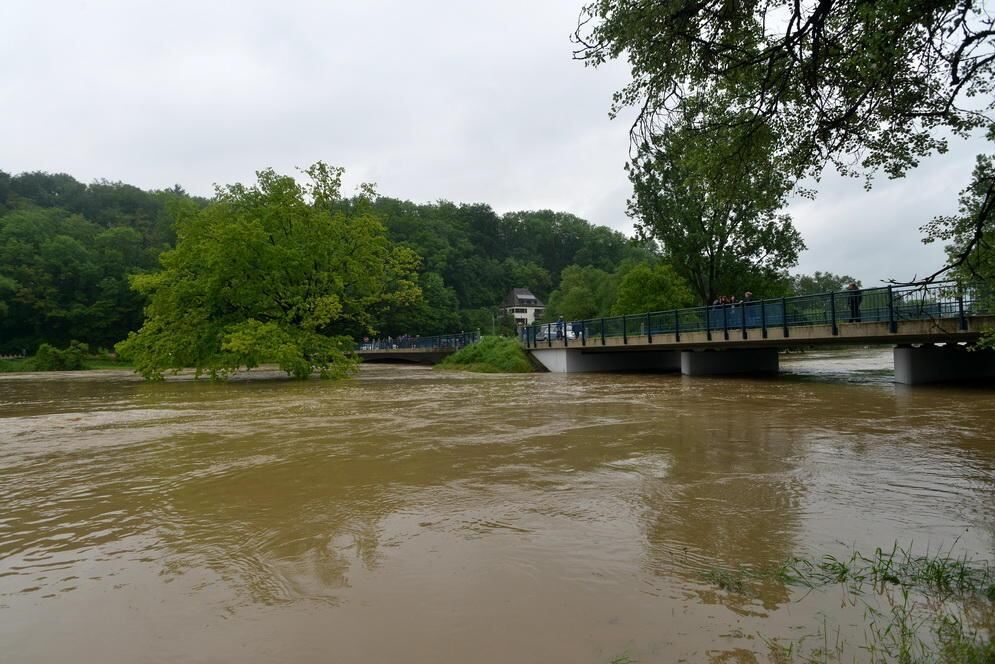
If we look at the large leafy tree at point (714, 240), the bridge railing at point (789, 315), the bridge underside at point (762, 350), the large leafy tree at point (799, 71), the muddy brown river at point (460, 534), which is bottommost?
the muddy brown river at point (460, 534)

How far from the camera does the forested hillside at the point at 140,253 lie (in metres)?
65.4

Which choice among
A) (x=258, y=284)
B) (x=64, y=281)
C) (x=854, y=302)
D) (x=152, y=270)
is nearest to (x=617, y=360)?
(x=854, y=302)

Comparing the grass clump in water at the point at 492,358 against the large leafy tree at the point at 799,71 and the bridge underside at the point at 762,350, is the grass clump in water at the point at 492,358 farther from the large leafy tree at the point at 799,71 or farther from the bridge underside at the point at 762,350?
the large leafy tree at the point at 799,71

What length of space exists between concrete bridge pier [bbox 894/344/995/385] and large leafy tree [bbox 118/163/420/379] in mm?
22506

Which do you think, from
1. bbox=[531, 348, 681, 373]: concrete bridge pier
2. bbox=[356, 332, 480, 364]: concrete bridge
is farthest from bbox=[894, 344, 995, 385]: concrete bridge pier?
bbox=[356, 332, 480, 364]: concrete bridge

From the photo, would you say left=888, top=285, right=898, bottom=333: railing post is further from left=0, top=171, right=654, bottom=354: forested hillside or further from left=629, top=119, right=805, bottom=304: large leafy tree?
left=0, top=171, right=654, bottom=354: forested hillside

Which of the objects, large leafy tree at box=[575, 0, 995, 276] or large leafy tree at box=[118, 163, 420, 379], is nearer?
large leafy tree at box=[575, 0, 995, 276]

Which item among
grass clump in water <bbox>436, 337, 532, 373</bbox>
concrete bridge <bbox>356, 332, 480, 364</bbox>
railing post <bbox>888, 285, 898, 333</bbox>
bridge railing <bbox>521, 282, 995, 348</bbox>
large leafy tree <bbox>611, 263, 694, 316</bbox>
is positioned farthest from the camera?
concrete bridge <bbox>356, 332, 480, 364</bbox>

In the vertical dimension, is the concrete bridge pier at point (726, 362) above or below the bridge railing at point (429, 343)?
below

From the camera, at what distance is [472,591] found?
362 centimetres

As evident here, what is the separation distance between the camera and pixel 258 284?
29219mm

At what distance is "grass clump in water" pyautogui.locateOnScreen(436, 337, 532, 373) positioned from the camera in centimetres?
3362

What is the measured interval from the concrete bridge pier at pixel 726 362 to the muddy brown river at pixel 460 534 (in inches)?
637

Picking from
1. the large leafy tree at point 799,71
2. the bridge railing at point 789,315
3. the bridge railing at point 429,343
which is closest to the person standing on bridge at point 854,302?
the bridge railing at point 789,315
